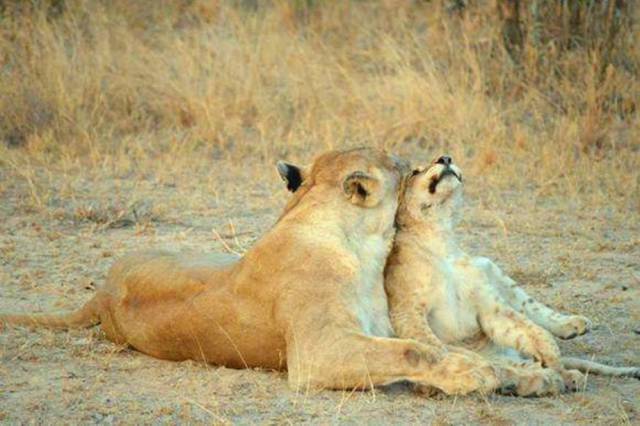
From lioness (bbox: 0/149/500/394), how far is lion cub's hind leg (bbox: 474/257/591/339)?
58 centimetres

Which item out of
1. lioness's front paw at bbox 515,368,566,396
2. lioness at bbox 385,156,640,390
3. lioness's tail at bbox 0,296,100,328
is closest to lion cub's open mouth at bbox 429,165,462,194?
lioness at bbox 385,156,640,390

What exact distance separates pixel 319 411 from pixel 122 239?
3.25 metres

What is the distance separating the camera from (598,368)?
489cm


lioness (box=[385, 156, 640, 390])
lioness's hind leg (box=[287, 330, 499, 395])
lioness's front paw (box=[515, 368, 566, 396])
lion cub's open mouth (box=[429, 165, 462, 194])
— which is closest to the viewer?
lioness's hind leg (box=[287, 330, 499, 395])

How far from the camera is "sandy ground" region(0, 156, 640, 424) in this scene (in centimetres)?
430

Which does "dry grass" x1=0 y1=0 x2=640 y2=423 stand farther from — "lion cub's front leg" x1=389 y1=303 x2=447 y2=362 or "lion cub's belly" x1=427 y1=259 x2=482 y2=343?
"lion cub's belly" x1=427 y1=259 x2=482 y2=343

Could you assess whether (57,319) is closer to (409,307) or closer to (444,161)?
(409,307)

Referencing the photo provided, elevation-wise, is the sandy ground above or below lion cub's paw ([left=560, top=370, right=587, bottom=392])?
below

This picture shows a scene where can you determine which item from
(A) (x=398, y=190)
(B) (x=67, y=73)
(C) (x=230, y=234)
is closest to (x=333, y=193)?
(A) (x=398, y=190)

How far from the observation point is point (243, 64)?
10.4 m

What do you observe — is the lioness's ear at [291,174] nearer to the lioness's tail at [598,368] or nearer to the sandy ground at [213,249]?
the sandy ground at [213,249]

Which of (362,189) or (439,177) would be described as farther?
(439,177)

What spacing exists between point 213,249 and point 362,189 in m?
2.27

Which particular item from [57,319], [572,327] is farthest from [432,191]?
[57,319]
